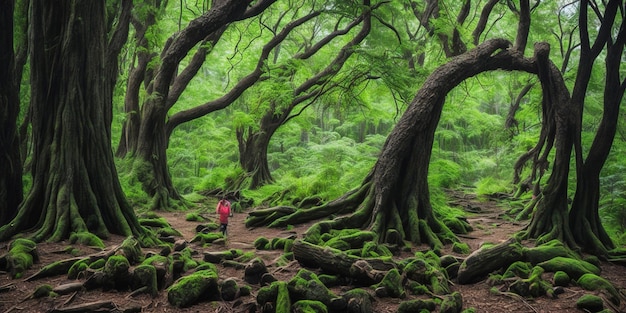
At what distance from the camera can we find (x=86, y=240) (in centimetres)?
659

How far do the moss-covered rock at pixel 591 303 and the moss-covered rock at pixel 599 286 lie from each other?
19.6 inches

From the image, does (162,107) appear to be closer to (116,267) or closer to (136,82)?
(136,82)

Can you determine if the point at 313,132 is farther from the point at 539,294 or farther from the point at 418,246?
the point at 539,294

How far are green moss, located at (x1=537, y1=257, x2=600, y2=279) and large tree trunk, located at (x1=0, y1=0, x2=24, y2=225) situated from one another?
29.3ft

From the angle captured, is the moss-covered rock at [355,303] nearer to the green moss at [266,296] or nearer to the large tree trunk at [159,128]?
the green moss at [266,296]

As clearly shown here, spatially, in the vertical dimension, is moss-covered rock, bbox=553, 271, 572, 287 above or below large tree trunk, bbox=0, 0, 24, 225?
below

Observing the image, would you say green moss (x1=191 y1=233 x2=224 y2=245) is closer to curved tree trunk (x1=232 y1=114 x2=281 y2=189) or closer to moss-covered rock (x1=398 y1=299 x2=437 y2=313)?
moss-covered rock (x1=398 y1=299 x2=437 y2=313)

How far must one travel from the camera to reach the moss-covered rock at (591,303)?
524 centimetres

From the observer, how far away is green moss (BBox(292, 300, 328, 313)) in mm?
4625

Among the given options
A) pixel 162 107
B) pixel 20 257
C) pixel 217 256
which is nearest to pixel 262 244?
pixel 217 256

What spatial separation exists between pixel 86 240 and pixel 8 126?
2.70 metres

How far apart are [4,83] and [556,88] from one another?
10759 mm

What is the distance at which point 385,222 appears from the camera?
27.6 ft

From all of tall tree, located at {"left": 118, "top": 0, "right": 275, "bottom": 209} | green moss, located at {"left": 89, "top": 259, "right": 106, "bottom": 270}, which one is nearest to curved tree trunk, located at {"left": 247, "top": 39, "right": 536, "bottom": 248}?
green moss, located at {"left": 89, "top": 259, "right": 106, "bottom": 270}
